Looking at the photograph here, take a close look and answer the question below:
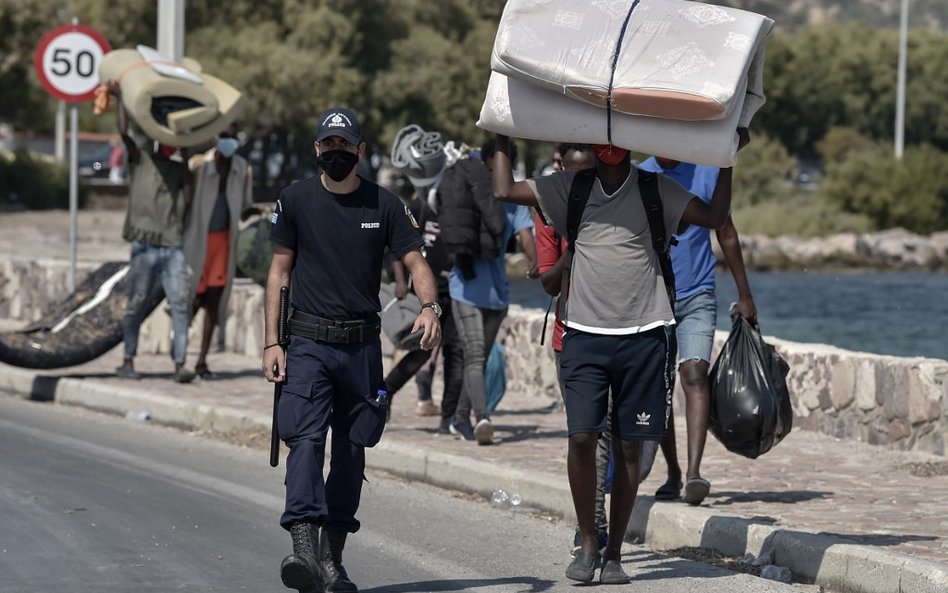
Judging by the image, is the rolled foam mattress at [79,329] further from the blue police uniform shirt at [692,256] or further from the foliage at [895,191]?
the foliage at [895,191]

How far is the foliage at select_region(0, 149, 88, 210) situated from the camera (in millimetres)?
39844

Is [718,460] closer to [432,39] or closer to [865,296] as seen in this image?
[865,296]

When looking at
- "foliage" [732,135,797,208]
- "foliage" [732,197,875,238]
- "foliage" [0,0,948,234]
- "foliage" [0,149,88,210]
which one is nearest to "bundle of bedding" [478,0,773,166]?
"foliage" [0,149,88,210]

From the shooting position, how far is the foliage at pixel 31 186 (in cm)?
3984

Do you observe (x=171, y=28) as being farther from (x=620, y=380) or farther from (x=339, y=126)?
(x=620, y=380)

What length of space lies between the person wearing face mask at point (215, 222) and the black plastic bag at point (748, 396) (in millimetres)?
6346

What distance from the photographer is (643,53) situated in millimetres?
6523

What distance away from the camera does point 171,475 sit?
1002 cm

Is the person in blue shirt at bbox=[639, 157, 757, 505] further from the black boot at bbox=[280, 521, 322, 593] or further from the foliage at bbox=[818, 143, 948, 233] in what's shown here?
the foliage at bbox=[818, 143, 948, 233]

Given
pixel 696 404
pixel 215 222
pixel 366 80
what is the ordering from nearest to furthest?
pixel 696 404 < pixel 215 222 < pixel 366 80

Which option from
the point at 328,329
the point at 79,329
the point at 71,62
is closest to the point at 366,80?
the point at 71,62

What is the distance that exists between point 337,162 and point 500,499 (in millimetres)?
3186

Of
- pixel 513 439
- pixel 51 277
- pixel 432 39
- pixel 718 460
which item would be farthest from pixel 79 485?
pixel 432 39

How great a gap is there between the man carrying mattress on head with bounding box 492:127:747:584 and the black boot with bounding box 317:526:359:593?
96 centimetres
